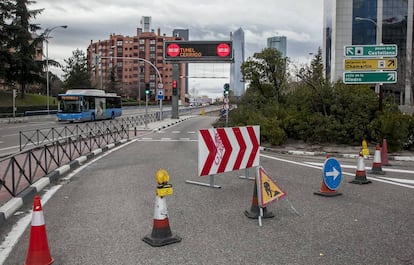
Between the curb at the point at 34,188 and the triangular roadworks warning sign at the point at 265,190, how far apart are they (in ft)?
13.1

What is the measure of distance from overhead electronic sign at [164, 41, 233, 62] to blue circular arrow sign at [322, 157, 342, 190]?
36.8 m

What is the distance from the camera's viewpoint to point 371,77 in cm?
1633

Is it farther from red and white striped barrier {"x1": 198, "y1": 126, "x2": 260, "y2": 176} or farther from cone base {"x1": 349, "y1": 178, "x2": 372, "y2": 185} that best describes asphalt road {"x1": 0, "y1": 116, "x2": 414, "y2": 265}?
red and white striped barrier {"x1": 198, "y1": 126, "x2": 260, "y2": 176}

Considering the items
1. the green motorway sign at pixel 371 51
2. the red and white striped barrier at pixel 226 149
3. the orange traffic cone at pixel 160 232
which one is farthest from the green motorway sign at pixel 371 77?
the orange traffic cone at pixel 160 232

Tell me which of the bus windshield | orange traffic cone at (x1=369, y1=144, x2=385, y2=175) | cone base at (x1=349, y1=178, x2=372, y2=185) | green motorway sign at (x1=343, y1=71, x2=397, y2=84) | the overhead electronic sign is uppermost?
the overhead electronic sign

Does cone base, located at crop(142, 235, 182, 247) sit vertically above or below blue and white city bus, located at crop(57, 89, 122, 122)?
below

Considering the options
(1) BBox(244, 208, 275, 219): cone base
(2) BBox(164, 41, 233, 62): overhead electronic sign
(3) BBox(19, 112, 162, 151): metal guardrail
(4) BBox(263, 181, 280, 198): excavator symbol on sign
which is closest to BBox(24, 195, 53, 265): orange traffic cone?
(1) BBox(244, 208, 275, 219): cone base

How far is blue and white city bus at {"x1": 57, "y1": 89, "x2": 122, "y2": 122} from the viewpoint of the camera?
3991 centimetres

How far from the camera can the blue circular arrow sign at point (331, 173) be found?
815cm

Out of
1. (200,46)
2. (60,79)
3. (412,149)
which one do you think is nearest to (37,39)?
(200,46)

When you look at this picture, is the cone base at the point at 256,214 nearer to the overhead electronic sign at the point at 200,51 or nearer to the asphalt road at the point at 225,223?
the asphalt road at the point at 225,223

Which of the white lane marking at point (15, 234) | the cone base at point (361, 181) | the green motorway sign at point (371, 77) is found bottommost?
the white lane marking at point (15, 234)

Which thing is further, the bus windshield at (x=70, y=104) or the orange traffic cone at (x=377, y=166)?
the bus windshield at (x=70, y=104)

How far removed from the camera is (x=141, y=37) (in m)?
141
